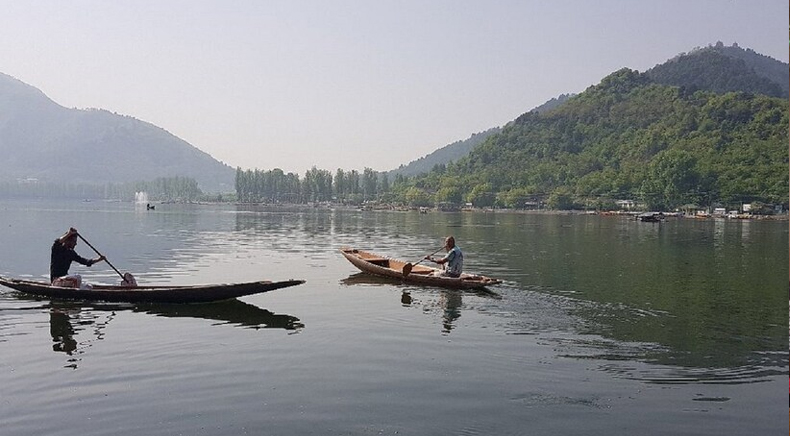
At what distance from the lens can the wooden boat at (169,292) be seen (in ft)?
72.7

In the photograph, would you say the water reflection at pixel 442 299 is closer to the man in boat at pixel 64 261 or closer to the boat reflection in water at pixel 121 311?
the boat reflection in water at pixel 121 311

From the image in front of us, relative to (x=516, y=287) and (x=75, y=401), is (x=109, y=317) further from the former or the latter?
(x=516, y=287)

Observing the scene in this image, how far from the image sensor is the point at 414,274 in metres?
29.7

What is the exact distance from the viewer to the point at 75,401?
1276 centimetres

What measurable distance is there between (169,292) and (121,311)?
1.63 meters

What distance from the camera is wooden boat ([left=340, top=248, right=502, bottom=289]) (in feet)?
A: 88.3

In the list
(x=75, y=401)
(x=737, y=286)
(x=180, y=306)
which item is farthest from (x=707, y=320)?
(x=75, y=401)

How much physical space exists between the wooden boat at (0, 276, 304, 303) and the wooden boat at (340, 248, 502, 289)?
729 centimetres

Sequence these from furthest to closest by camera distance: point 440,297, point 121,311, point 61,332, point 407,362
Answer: point 440,297 < point 121,311 < point 61,332 < point 407,362

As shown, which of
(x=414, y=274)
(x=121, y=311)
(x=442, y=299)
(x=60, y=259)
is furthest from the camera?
(x=414, y=274)

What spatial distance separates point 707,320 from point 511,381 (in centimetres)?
1103

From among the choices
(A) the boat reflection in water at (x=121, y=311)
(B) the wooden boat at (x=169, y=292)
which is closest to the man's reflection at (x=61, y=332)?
(A) the boat reflection in water at (x=121, y=311)

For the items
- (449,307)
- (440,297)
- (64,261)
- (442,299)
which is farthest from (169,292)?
(440,297)

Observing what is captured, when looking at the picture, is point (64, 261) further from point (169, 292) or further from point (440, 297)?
point (440, 297)
